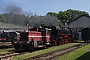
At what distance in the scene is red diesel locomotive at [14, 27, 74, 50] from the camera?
70.4 ft

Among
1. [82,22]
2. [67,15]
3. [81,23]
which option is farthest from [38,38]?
[67,15]

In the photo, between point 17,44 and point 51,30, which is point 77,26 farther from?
point 17,44

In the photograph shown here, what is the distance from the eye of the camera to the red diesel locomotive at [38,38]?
21.5 meters

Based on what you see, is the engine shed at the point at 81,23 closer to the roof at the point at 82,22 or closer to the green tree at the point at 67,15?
the roof at the point at 82,22

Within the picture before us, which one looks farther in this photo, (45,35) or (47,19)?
(47,19)

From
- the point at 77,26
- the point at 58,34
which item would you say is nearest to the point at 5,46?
the point at 58,34

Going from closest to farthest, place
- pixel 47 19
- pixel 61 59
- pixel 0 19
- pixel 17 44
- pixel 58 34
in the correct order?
pixel 61 59 → pixel 17 44 → pixel 58 34 → pixel 47 19 → pixel 0 19

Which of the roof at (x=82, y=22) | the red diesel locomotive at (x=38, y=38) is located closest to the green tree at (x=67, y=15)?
the roof at (x=82, y=22)

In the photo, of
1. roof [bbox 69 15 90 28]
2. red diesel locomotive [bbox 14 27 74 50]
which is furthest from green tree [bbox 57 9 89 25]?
red diesel locomotive [bbox 14 27 74 50]

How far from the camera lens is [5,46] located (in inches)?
1014

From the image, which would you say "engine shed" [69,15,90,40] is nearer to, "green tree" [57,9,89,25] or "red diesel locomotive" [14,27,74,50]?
"red diesel locomotive" [14,27,74,50]

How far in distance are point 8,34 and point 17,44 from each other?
9631 millimetres

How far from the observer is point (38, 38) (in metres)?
23.2

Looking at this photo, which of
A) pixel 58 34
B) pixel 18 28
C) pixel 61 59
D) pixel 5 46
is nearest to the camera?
pixel 61 59
